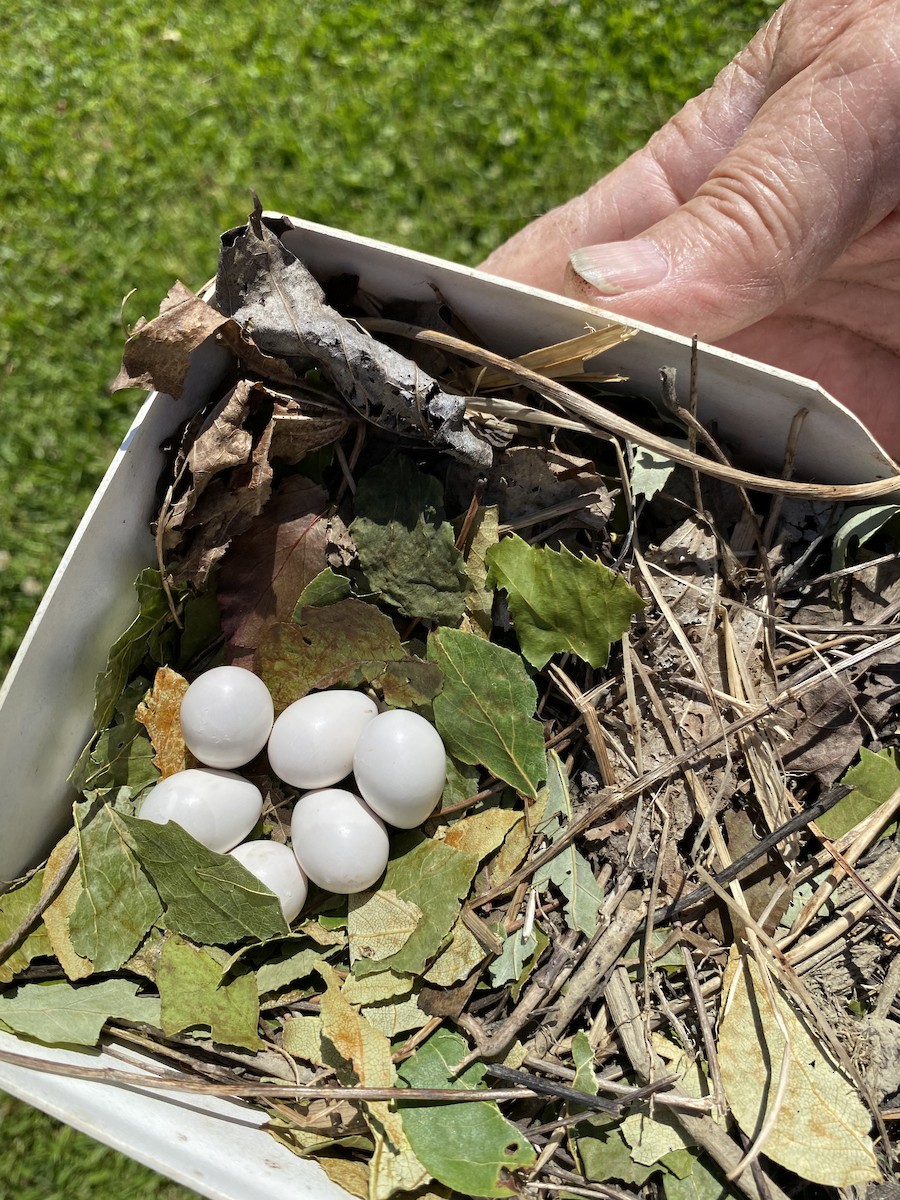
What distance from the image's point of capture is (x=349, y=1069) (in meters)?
1.01

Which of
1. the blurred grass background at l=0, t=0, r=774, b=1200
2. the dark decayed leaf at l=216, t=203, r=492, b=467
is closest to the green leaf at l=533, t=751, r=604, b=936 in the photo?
the dark decayed leaf at l=216, t=203, r=492, b=467

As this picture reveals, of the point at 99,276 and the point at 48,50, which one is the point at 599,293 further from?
the point at 48,50

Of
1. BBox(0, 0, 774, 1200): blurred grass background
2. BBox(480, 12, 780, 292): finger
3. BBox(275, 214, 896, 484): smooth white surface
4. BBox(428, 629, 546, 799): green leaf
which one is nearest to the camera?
BBox(275, 214, 896, 484): smooth white surface

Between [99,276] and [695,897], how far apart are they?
6.25 ft

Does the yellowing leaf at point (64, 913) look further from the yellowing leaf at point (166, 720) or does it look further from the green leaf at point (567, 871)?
the green leaf at point (567, 871)

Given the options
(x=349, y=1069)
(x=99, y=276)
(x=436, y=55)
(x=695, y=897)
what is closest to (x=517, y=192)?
(x=436, y=55)

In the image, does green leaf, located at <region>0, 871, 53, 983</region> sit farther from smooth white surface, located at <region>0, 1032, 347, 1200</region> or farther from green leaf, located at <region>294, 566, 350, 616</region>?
green leaf, located at <region>294, 566, 350, 616</region>

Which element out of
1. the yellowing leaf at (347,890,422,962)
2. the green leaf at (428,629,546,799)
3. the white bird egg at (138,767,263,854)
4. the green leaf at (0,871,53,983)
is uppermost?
the green leaf at (428,629,546,799)

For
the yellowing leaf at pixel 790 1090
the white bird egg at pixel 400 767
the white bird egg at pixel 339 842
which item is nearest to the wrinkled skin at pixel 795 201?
the white bird egg at pixel 400 767

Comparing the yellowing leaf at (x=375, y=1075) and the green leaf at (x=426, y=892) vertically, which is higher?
the green leaf at (x=426, y=892)

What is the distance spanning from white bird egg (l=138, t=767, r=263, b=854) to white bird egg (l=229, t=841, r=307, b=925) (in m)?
0.03

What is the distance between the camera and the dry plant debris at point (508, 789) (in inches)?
40.3

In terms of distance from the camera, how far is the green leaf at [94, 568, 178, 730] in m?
1.07

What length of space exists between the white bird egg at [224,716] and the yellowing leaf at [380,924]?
248 mm
